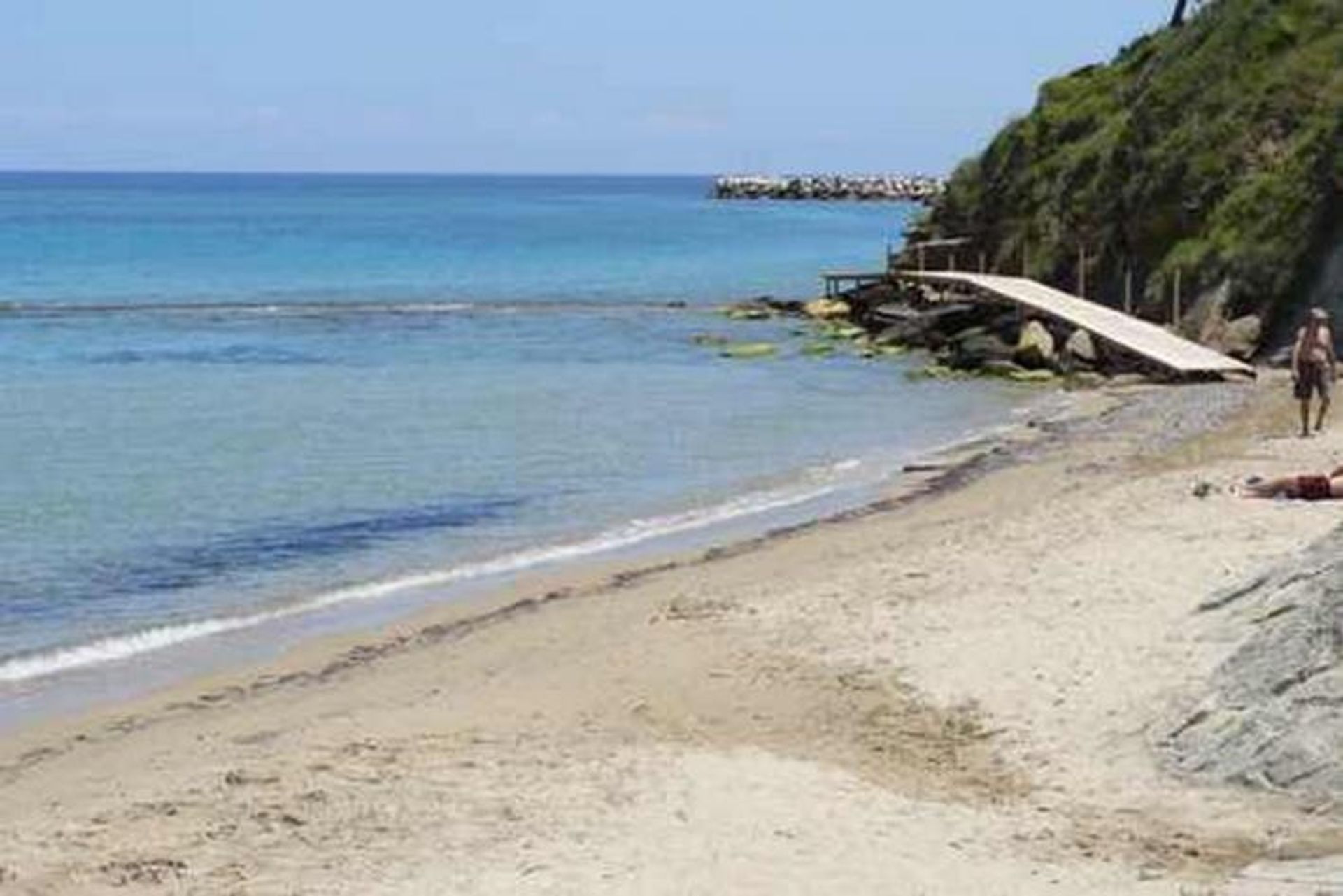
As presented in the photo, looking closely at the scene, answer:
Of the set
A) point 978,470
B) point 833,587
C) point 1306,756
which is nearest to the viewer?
point 1306,756

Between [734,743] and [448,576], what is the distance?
7.99 m

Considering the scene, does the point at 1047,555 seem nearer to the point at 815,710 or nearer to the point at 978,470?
the point at 815,710

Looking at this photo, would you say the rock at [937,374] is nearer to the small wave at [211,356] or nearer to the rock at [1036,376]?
the rock at [1036,376]

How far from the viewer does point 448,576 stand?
1966 centimetres

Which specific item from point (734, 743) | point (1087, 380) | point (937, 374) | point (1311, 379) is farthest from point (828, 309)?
point (734, 743)

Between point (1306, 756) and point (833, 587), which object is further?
point (833, 587)

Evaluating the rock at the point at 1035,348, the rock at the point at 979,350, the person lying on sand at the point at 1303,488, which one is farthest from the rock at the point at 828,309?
the person lying on sand at the point at 1303,488

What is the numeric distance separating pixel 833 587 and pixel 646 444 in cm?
1295

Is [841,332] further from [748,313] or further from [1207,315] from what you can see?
[1207,315]

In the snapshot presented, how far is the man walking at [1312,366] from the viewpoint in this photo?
2459 cm

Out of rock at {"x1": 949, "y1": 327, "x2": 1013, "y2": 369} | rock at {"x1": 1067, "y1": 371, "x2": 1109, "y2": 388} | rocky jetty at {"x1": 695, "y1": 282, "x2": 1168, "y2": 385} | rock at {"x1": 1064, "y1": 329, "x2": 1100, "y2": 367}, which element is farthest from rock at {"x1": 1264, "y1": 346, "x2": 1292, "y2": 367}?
rock at {"x1": 949, "y1": 327, "x2": 1013, "y2": 369}

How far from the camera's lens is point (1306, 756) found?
33.3 feet

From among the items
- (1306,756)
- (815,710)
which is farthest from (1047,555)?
(1306,756)

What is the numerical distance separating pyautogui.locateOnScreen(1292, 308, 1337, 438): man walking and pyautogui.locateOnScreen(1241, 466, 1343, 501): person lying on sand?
219 inches
